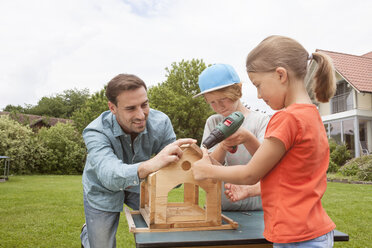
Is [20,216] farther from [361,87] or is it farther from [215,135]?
[361,87]

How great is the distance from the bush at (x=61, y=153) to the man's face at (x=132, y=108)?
Answer: 2231cm

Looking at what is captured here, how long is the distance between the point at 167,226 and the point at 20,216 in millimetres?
7111

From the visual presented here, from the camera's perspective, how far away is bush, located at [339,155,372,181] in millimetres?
13476

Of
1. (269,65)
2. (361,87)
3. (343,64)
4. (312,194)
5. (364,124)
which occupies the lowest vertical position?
(312,194)

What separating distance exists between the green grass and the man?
9.05 ft

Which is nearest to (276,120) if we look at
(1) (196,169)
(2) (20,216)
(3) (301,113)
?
(3) (301,113)

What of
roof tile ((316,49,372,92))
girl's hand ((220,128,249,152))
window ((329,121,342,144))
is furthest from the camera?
window ((329,121,342,144))

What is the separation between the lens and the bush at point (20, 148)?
2064 cm

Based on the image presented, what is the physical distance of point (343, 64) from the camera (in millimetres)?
21641

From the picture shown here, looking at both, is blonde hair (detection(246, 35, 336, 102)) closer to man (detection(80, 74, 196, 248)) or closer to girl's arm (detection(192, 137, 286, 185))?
girl's arm (detection(192, 137, 286, 185))

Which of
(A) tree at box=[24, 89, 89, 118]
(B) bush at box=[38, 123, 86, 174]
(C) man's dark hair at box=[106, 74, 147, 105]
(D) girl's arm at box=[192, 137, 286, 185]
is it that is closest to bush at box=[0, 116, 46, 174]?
(B) bush at box=[38, 123, 86, 174]

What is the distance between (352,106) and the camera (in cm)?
2092

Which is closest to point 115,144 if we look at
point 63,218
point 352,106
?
point 63,218

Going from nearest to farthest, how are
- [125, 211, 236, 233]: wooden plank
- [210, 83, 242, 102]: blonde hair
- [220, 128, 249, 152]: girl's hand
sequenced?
1. [125, 211, 236, 233]: wooden plank
2. [220, 128, 249, 152]: girl's hand
3. [210, 83, 242, 102]: blonde hair
